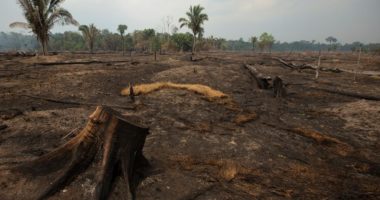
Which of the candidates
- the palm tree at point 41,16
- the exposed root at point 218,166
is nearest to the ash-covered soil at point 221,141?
the exposed root at point 218,166

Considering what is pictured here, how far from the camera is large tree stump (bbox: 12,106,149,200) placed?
14.6 feet

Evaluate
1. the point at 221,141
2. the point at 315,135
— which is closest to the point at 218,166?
the point at 221,141

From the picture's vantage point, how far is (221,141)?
23.6 ft

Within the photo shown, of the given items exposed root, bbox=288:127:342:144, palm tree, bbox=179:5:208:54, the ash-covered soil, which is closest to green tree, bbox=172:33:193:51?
palm tree, bbox=179:5:208:54

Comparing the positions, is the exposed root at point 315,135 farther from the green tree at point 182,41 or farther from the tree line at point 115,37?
the green tree at point 182,41

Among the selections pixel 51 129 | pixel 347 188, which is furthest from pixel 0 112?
pixel 347 188

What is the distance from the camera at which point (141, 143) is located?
4.95 metres

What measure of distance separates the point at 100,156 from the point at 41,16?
24.2 meters

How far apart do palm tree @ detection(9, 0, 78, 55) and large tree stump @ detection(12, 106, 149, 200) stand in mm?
22976

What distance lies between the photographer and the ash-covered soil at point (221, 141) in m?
4.88

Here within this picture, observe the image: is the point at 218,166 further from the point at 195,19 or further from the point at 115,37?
the point at 115,37

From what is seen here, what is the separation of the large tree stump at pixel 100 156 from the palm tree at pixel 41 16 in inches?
905

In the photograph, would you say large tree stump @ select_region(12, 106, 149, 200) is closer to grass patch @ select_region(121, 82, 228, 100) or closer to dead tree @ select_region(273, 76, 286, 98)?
grass patch @ select_region(121, 82, 228, 100)

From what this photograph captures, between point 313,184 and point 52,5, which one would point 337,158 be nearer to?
point 313,184
